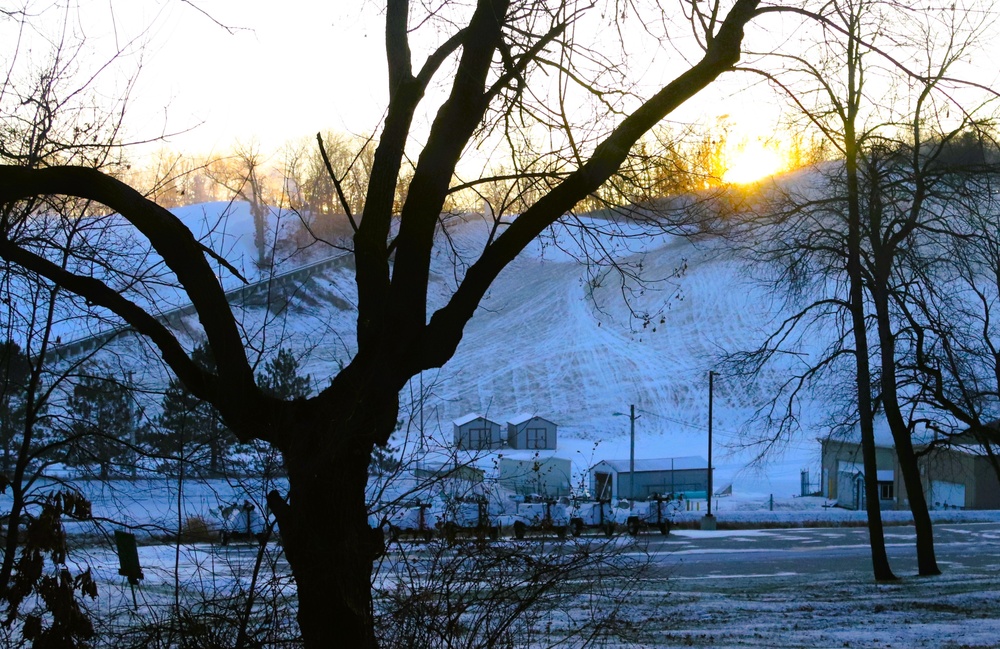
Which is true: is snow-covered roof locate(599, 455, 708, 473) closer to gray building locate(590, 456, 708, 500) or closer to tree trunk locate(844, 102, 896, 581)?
gray building locate(590, 456, 708, 500)

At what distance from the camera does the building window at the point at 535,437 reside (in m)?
63.2

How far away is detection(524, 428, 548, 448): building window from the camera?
6319cm

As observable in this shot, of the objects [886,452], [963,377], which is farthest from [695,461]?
[963,377]

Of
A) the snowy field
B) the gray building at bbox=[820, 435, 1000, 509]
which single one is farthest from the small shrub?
the gray building at bbox=[820, 435, 1000, 509]

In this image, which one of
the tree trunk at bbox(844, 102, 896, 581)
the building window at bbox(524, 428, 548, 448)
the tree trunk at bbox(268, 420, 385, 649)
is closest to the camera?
the tree trunk at bbox(268, 420, 385, 649)

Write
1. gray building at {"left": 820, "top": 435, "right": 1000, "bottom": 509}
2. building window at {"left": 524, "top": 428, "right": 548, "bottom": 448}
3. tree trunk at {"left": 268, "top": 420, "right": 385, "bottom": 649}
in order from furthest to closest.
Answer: building window at {"left": 524, "top": 428, "right": 548, "bottom": 448}
gray building at {"left": 820, "top": 435, "right": 1000, "bottom": 509}
tree trunk at {"left": 268, "top": 420, "right": 385, "bottom": 649}

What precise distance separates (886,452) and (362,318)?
5170 cm

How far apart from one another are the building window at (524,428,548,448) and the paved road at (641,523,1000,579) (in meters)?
27.5

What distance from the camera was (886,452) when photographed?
52.2 m

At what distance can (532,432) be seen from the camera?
63.9 metres

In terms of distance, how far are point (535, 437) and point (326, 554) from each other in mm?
59827

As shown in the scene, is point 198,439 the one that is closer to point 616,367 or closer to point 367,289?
point 367,289

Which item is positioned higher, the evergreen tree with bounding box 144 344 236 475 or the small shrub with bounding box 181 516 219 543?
the evergreen tree with bounding box 144 344 236 475

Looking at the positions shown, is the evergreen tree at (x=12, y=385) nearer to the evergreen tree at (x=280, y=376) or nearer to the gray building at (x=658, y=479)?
the evergreen tree at (x=280, y=376)
